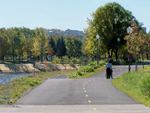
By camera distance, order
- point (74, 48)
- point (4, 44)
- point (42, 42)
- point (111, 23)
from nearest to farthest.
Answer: point (111, 23)
point (4, 44)
point (42, 42)
point (74, 48)

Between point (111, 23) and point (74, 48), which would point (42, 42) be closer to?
point (74, 48)

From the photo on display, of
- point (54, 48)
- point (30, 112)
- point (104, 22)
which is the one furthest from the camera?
point (54, 48)

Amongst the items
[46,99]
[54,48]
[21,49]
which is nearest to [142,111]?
[46,99]

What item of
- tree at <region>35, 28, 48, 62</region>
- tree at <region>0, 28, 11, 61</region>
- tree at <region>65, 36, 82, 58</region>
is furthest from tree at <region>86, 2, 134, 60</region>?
tree at <region>65, 36, 82, 58</region>

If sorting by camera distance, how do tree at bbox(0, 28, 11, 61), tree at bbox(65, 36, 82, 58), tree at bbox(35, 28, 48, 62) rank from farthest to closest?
tree at bbox(65, 36, 82, 58)
tree at bbox(35, 28, 48, 62)
tree at bbox(0, 28, 11, 61)

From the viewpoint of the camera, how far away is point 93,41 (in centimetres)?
6338

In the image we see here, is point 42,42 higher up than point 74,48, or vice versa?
point 42,42

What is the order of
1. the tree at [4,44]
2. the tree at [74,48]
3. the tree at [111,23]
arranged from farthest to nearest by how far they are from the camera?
the tree at [74,48], the tree at [4,44], the tree at [111,23]

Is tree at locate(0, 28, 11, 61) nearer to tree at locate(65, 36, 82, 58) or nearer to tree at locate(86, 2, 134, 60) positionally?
tree at locate(65, 36, 82, 58)

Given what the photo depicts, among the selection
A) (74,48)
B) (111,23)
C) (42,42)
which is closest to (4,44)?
(42,42)

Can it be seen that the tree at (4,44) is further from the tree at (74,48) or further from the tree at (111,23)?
the tree at (111,23)

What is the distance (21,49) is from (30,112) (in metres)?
102

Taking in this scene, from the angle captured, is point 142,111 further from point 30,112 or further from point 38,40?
point 38,40

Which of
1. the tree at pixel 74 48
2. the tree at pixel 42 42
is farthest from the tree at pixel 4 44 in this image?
the tree at pixel 74 48
